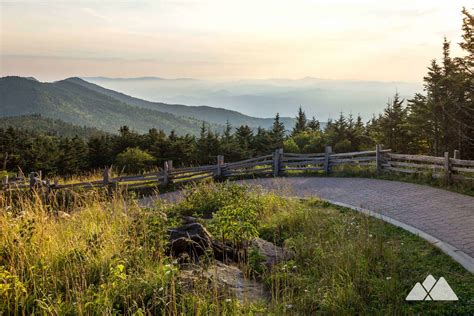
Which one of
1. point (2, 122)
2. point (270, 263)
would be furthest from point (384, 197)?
point (2, 122)

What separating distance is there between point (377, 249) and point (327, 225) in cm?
209

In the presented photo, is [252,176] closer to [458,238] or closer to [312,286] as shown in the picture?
[458,238]

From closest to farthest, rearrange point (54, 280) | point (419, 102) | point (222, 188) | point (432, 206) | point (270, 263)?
point (54, 280) < point (270, 263) < point (432, 206) < point (222, 188) < point (419, 102)

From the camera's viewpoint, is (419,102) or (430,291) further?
(419,102)

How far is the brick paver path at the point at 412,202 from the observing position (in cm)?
831

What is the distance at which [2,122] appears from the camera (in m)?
115

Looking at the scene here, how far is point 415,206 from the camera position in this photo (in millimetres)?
10828

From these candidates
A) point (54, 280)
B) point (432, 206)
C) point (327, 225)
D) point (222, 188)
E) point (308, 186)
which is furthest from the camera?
point (308, 186)

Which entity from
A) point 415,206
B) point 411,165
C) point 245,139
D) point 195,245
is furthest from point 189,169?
point 245,139

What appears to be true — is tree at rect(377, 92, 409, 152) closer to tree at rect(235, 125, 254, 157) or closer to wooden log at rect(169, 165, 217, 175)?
tree at rect(235, 125, 254, 157)

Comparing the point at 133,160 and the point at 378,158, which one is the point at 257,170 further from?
the point at 133,160

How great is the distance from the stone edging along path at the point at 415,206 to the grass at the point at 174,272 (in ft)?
1.77

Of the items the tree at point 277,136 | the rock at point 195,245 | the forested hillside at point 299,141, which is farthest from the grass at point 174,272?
the tree at point 277,136

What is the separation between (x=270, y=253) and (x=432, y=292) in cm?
252
